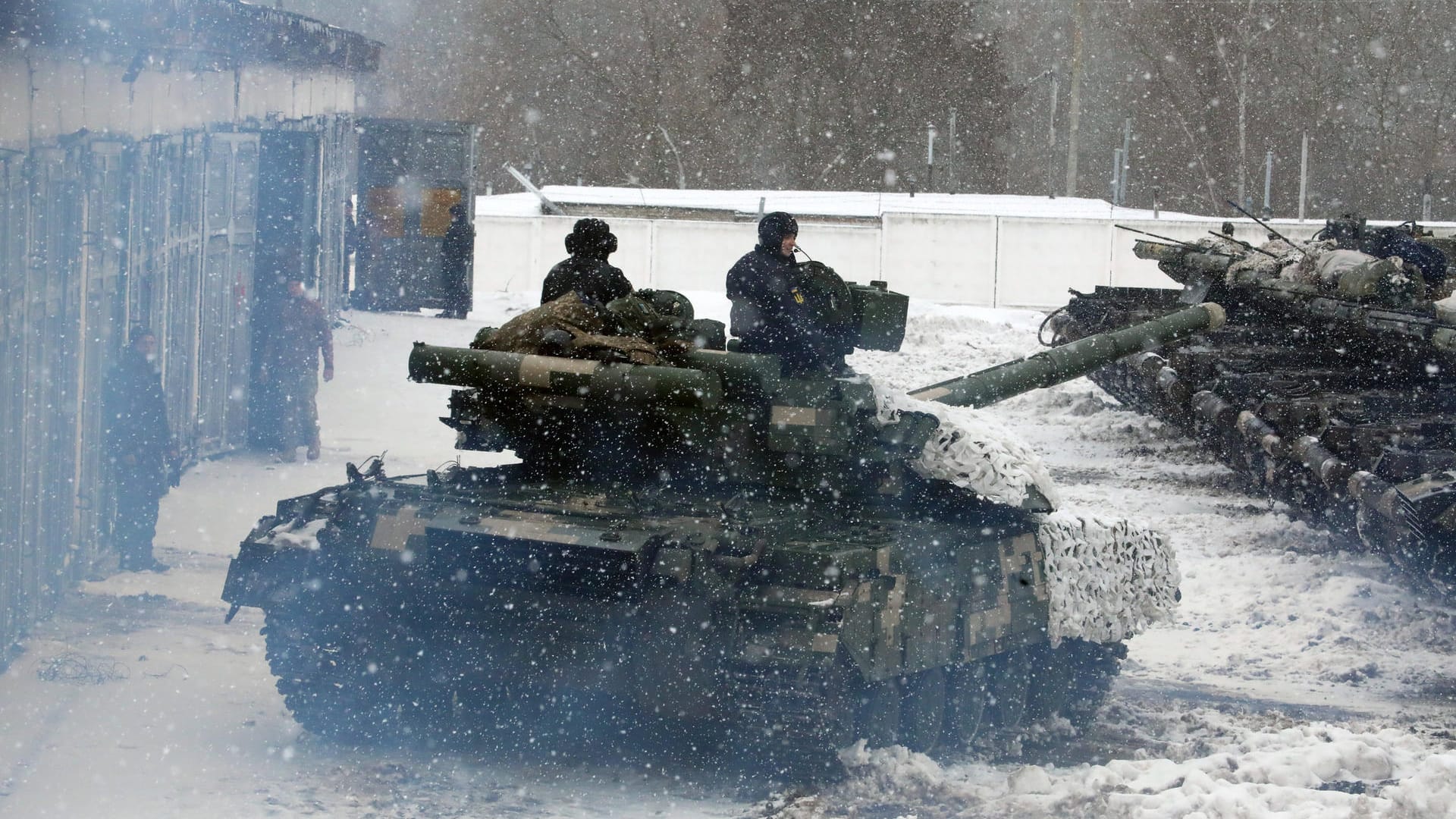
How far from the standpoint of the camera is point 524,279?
25625 millimetres

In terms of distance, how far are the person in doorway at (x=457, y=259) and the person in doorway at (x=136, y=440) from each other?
33.7ft

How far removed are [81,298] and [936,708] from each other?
18.0 ft

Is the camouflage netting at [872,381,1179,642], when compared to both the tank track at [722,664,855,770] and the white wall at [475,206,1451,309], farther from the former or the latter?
the white wall at [475,206,1451,309]

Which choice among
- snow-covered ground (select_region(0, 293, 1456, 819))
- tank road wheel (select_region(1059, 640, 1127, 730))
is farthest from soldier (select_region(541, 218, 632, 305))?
tank road wheel (select_region(1059, 640, 1127, 730))

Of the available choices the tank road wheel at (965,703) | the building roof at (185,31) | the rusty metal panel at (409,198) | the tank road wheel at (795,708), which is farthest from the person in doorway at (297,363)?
the tank road wheel at (795,708)

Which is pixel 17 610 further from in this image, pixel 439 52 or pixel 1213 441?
pixel 439 52

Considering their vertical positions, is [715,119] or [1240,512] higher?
[715,119]

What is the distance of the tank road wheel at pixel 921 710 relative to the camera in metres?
7.80

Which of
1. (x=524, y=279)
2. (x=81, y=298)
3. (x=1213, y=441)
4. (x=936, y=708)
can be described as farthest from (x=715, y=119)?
(x=936, y=708)

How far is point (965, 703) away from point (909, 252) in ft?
58.8

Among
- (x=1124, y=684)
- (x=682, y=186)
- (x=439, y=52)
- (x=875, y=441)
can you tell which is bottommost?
(x=1124, y=684)

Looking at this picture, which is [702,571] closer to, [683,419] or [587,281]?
[683,419]

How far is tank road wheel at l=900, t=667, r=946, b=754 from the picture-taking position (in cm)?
780

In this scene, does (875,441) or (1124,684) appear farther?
(1124,684)
